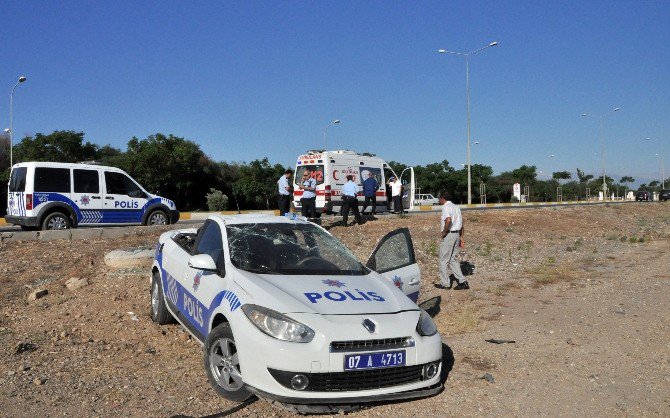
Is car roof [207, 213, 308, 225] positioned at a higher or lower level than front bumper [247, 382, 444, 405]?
higher

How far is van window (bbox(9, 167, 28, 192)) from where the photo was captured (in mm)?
14195

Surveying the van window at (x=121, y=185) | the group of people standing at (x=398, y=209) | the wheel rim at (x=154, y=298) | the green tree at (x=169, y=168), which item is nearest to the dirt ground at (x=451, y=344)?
the wheel rim at (x=154, y=298)

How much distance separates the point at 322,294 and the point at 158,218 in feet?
41.4

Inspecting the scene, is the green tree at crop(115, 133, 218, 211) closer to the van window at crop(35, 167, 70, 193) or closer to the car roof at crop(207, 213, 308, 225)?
the van window at crop(35, 167, 70, 193)

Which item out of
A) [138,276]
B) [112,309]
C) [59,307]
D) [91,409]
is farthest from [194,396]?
[138,276]

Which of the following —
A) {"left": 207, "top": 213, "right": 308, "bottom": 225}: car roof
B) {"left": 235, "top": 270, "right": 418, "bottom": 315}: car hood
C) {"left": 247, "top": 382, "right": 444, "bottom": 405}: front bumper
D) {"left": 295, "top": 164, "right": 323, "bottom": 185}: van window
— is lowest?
{"left": 247, "top": 382, "right": 444, "bottom": 405}: front bumper

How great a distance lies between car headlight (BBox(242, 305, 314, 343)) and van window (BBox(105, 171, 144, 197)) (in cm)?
1212

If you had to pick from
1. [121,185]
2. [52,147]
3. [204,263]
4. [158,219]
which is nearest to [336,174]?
[158,219]

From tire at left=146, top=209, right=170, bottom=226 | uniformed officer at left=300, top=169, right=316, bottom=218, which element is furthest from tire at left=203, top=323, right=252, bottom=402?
tire at left=146, top=209, right=170, bottom=226

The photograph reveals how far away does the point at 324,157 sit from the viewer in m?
20.4

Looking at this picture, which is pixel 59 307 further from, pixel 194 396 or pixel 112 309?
pixel 194 396

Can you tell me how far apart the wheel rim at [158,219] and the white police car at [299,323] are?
10801 millimetres

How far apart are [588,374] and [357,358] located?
7.79ft

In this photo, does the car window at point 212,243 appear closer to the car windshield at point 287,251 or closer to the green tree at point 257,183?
the car windshield at point 287,251
